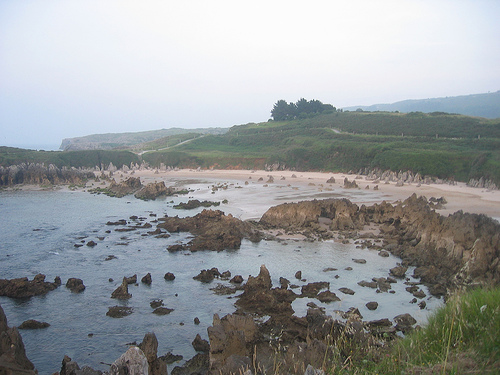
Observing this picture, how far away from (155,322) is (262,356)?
517 cm

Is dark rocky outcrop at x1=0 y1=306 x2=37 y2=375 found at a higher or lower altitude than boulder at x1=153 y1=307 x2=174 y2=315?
higher

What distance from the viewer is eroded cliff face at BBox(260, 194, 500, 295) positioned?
686 inches

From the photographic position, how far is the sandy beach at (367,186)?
3362cm

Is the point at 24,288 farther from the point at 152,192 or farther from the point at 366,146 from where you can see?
the point at 366,146

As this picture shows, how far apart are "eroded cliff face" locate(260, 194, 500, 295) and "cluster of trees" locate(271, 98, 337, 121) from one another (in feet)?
263

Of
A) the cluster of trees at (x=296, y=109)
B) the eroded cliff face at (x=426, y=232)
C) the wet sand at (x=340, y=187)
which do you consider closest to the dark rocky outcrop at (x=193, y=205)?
the wet sand at (x=340, y=187)

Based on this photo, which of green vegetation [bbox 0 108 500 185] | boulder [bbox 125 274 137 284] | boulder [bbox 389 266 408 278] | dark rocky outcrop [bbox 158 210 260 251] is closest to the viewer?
boulder [bbox 125 274 137 284]

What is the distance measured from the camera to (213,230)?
88.9 ft

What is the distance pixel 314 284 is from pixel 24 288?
1273 cm

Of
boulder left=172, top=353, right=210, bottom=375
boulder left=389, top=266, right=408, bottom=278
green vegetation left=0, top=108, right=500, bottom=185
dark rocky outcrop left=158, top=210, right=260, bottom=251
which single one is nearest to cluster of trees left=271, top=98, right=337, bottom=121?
green vegetation left=0, top=108, right=500, bottom=185

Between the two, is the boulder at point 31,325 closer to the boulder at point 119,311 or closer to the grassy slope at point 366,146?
the boulder at point 119,311

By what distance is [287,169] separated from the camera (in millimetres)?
69938

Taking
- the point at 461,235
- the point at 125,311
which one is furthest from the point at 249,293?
the point at 461,235

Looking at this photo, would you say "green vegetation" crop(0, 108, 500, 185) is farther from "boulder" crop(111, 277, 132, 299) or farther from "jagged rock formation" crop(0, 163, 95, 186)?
"boulder" crop(111, 277, 132, 299)
